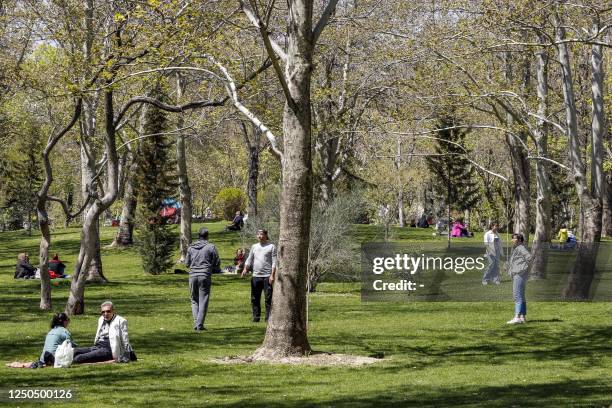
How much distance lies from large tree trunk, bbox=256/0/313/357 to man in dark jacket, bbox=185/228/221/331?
4.32 metres

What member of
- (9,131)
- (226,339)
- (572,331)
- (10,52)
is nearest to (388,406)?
(226,339)

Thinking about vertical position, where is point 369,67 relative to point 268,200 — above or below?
above

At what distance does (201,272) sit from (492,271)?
38.7 ft

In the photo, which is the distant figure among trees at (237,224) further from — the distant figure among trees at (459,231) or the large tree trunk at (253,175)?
the distant figure among trees at (459,231)

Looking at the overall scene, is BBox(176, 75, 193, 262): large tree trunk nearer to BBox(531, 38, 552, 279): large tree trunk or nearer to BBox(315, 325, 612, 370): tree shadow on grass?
BBox(531, 38, 552, 279): large tree trunk

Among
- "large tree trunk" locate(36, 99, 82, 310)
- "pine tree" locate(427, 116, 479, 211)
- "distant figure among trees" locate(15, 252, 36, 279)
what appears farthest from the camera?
"pine tree" locate(427, 116, 479, 211)

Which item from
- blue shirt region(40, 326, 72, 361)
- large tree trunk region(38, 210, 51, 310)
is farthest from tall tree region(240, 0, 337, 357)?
large tree trunk region(38, 210, 51, 310)

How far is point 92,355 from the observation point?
51.9 ft

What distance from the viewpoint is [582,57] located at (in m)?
41.4

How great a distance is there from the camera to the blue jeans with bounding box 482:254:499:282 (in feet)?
98.2

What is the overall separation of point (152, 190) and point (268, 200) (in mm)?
7285

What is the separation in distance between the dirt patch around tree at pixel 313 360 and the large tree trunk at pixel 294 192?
127 mm

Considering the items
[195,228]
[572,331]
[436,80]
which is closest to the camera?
[572,331]

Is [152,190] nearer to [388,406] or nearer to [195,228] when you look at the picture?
[195,228]
